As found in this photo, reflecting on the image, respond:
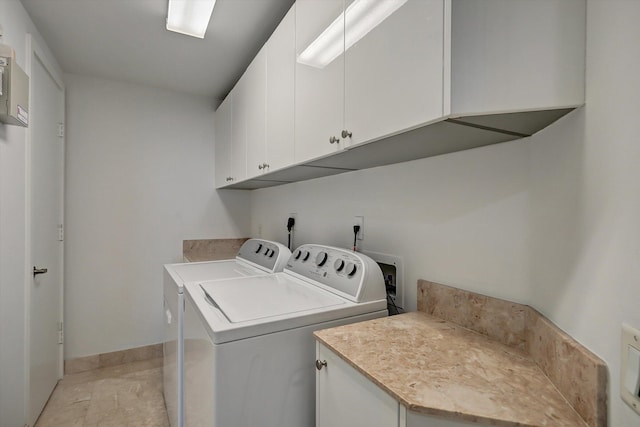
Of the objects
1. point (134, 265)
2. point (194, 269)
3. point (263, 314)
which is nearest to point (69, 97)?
point (134, 265)

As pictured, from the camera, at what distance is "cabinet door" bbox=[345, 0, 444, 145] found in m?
0.77

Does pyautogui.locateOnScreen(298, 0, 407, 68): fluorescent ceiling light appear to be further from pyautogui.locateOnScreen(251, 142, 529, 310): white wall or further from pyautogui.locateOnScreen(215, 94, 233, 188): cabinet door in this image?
pyautogui.locateOnScreen(215, 94, 233, 188): cabinet door

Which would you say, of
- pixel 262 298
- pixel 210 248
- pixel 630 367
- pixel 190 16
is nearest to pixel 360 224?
pixel 262 298

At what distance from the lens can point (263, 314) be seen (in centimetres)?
107

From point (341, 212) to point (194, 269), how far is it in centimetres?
100

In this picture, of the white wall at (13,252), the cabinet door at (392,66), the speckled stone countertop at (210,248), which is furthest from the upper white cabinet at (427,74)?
the speckled stone countertop at (210,248)

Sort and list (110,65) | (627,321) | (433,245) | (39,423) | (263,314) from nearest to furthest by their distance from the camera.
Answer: (627,321) → (263,314) → (433,245) → (39,423) → (110,65)

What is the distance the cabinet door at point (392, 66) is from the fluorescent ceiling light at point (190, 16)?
1.00 meters

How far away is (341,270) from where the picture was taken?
1358mm

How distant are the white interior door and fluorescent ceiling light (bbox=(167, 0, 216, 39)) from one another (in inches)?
33.5

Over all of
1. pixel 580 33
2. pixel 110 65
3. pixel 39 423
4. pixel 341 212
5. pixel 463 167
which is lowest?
pixel 39 423

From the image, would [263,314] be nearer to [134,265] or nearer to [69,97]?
[134,265]

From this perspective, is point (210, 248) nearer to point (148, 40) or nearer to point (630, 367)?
point (148, 40)

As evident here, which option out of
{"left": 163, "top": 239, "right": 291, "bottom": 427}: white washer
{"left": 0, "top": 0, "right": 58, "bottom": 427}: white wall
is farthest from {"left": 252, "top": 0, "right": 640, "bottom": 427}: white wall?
{"left": 0, "top": 0, "right": 58, "bottom": 427}: white wall
